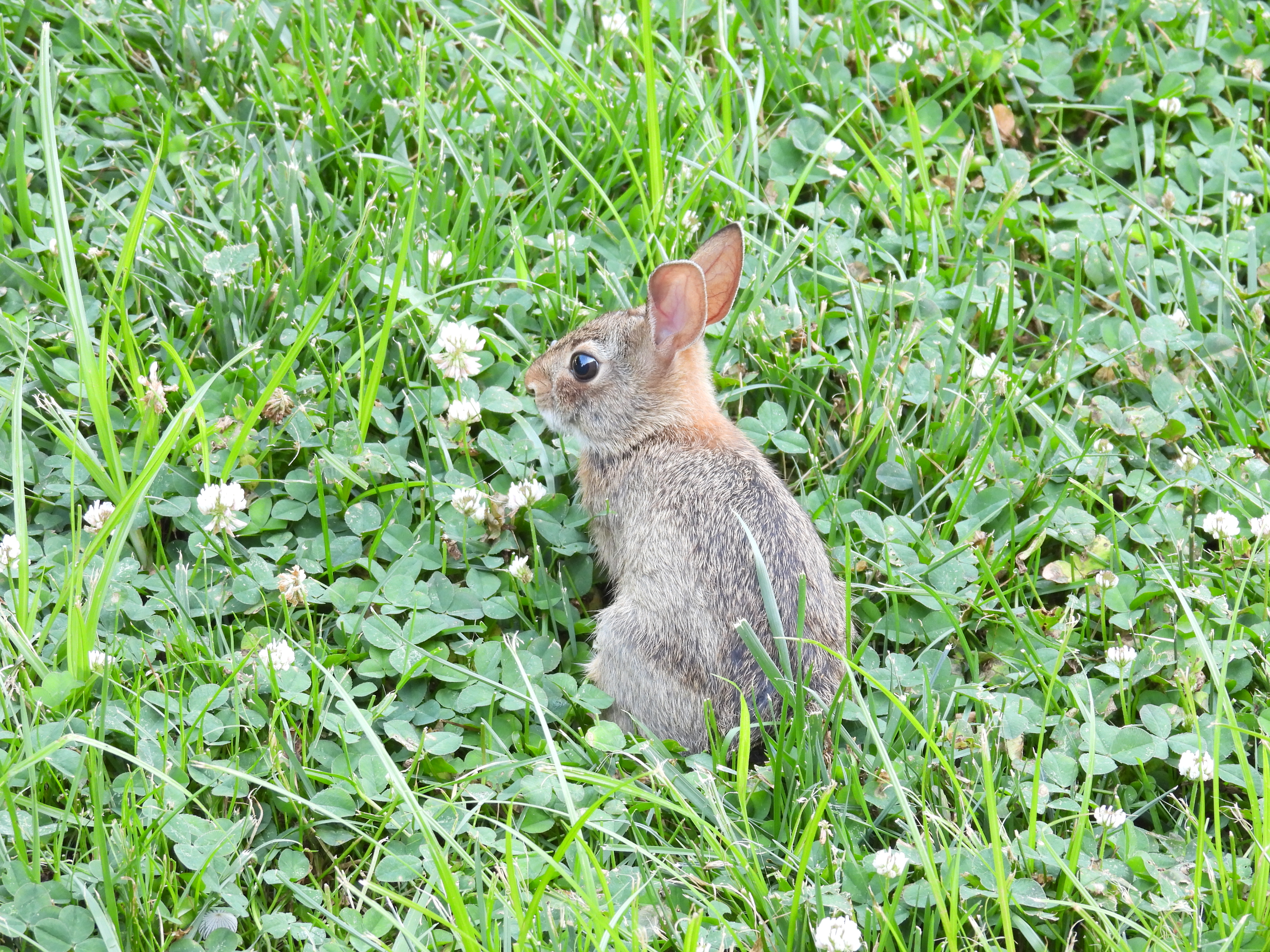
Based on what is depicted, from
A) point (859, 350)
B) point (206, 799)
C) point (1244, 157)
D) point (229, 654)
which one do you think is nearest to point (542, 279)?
point (859, 350)

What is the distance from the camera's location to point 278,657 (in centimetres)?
370

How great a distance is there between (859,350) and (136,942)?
3241 millimetres

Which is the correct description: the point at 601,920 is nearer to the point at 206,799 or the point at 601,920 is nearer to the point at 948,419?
the point at 206,799

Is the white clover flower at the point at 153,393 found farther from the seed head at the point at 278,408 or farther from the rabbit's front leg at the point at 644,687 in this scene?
the rabbit's front leg at the point at 644,687

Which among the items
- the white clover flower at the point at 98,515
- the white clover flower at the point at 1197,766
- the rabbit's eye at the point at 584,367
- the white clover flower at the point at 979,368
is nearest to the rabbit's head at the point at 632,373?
the rabbit's eye at the point at 584,367

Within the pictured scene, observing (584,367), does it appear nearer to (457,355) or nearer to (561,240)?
(457,355)

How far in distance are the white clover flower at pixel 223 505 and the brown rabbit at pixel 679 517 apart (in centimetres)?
123

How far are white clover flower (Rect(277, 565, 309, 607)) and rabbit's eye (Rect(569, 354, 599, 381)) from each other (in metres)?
1.33

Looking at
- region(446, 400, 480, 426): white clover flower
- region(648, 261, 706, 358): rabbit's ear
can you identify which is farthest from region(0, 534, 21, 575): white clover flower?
region(648, 261, 706, 358): rabbit's ear

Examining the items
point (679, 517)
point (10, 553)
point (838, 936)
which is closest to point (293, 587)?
point (10, 553)

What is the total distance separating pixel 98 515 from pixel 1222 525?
12.3 feet

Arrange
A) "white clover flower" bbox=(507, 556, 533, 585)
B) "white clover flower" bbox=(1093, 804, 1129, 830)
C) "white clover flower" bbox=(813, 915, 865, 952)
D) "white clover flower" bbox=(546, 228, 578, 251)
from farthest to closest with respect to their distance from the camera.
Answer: "white clover flower" bbox=(546, 228, 578, 251)
"white clover flower" bbox=(507, 556, 533, 585)
"white clover flower" bbox=(1093, 804, 1129, 830)
"white clover flower" bbox=(813, 915, 865, 952)

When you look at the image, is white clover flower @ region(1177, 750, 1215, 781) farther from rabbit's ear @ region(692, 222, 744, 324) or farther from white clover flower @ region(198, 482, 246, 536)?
white clover flower @ region(198, 482, 246, 536)

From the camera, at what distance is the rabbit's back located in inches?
154
